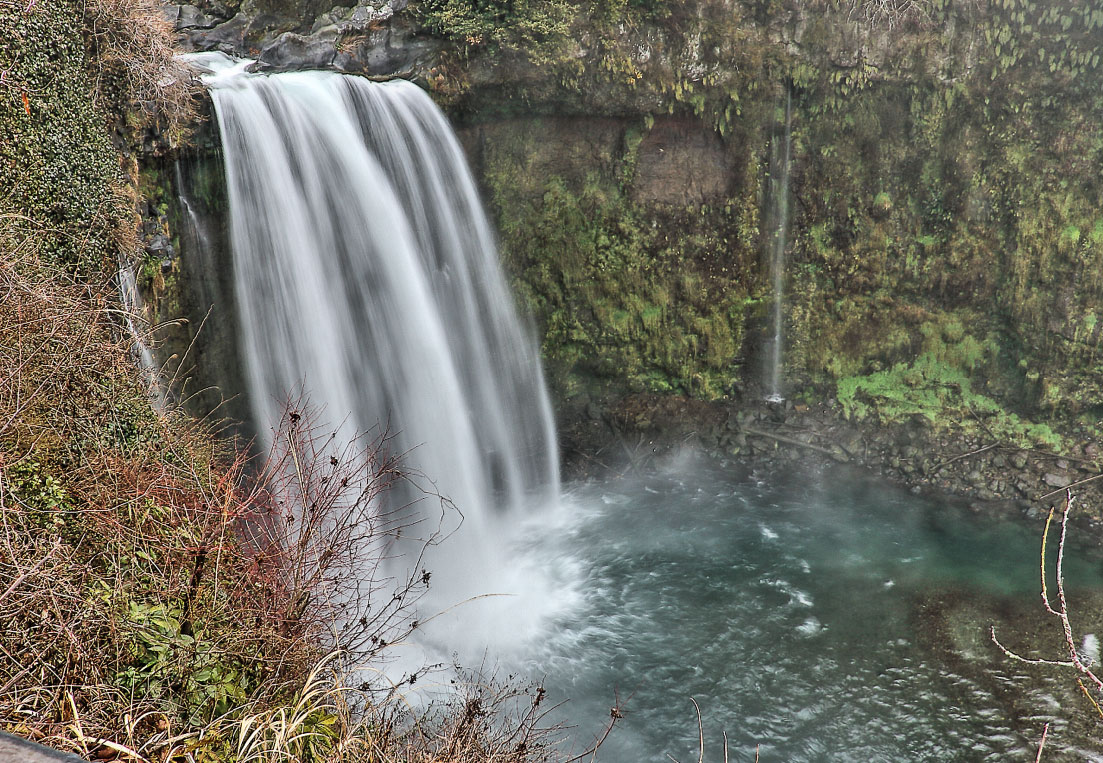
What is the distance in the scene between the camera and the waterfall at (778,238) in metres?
13.1

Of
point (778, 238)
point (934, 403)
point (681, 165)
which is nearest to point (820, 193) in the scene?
point (778, 238)

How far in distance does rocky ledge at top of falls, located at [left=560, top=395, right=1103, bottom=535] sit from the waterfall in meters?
0.65

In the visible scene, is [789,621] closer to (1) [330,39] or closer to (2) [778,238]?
(2) [778,238]

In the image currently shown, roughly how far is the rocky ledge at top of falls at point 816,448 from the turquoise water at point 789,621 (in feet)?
1.64

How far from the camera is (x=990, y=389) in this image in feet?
42.5

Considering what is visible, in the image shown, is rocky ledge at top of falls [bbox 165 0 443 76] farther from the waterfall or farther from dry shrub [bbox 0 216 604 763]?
the waterfall

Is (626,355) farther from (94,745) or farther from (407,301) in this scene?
(94,745)

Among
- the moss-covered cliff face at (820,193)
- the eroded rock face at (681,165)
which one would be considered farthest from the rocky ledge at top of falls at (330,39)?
the eroded rock face at (681,165)

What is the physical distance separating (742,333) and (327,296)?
7632mm

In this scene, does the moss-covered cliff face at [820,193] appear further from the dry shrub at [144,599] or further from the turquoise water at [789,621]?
the dry shrub at [144,599]

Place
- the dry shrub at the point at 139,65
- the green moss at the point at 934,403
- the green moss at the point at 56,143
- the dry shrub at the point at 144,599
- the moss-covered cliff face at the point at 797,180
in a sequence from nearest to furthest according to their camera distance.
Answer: the dry shrub at the point at 144,599 < the green moss at the point at 56,143 < the dry shrub at the point at 139,65 < the moss-covered cliff face at the point at 797,180 < the green moss at the point at 934,403

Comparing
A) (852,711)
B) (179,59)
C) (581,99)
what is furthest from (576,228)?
(852,711)

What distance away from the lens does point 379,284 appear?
10.6m

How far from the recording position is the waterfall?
13.1 m
